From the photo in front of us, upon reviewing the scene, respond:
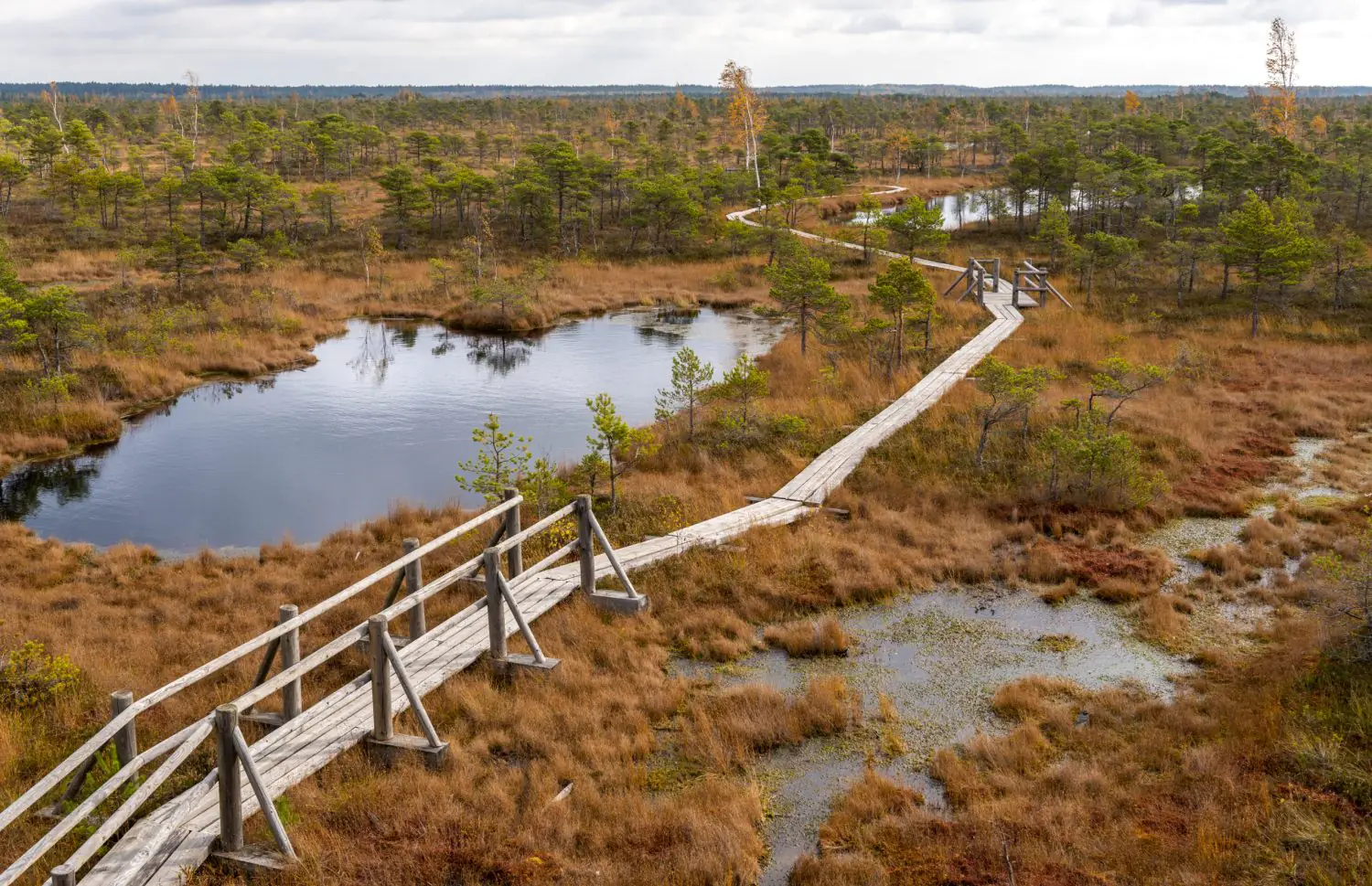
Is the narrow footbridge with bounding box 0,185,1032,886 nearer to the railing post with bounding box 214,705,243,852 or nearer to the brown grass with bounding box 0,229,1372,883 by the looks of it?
the railing post with bounding box 214,705,243,852

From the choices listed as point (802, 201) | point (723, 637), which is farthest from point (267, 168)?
point (723, 637)

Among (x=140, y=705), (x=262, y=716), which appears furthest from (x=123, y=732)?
(x=262, y=716)

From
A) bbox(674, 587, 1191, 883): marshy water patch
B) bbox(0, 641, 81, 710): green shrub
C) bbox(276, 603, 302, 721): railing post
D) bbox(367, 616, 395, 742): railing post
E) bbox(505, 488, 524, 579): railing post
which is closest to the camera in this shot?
bbox(367, 616, 395, 742): railing post

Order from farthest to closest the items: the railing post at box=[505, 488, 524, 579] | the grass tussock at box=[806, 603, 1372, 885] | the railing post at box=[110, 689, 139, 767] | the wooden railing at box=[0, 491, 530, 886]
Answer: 1. the railing post at box=[505, 488, 524, 579]
2. the railing post at box=[110, 689, 139, 767]
3. the grass tussock at box=[806, 603, 1372, 885]
4. the wooden railing at box=[0, 491, 530, 886]

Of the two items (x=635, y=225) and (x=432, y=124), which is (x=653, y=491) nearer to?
(x=635, y=225)

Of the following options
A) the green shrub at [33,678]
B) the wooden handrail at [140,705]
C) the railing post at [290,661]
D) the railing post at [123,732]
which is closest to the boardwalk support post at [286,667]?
the railing post at [290,661]

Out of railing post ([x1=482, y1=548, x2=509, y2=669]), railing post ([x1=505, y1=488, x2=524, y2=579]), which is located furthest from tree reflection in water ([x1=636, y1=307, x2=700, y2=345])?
railing post ([x1=482, y1=548, x2=509, y2=669])

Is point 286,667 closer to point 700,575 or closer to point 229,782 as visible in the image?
point 229,782
